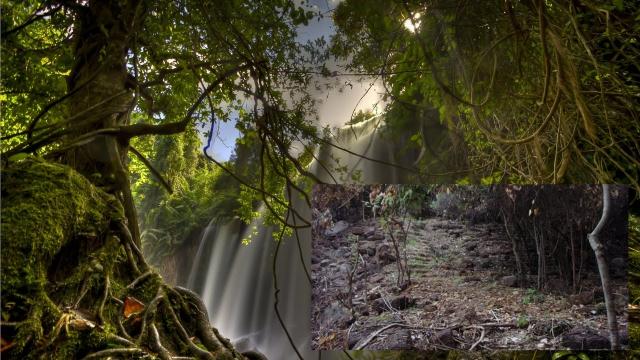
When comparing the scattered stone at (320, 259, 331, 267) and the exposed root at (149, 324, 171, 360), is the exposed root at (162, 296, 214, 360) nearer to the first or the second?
the exposed root at (149, 324, 171, 360)

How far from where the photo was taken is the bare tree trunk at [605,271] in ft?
5.06

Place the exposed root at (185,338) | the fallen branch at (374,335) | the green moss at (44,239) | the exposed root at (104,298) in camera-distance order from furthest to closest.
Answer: the fallen branch at (374,335) → the exposed root at (185,338) → the exposed root at (104,298) → the green moss at (44,239)

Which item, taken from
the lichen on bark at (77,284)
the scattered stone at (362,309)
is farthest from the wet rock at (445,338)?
the lichen on bark at (77,284)

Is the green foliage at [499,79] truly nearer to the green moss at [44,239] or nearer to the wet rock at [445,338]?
the wet rock at [445,338]

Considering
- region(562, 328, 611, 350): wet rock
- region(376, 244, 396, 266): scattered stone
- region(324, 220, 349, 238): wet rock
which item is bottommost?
region(562, 328, 611, 350): wet rock

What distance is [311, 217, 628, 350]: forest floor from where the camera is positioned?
4.97ft

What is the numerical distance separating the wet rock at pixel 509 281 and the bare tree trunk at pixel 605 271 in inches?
10.9

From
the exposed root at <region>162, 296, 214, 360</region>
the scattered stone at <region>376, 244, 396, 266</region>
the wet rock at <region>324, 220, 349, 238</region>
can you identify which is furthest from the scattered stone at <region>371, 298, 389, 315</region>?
the exposed root at <region>162, 296, 214, 360</region>

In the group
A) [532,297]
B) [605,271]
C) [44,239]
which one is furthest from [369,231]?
[44,239]

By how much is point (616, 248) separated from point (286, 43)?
1.32 meters

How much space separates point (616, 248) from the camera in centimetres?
157

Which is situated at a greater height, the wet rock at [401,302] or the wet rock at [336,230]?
the wet rock at [336,230]

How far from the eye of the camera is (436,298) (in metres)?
1.52
